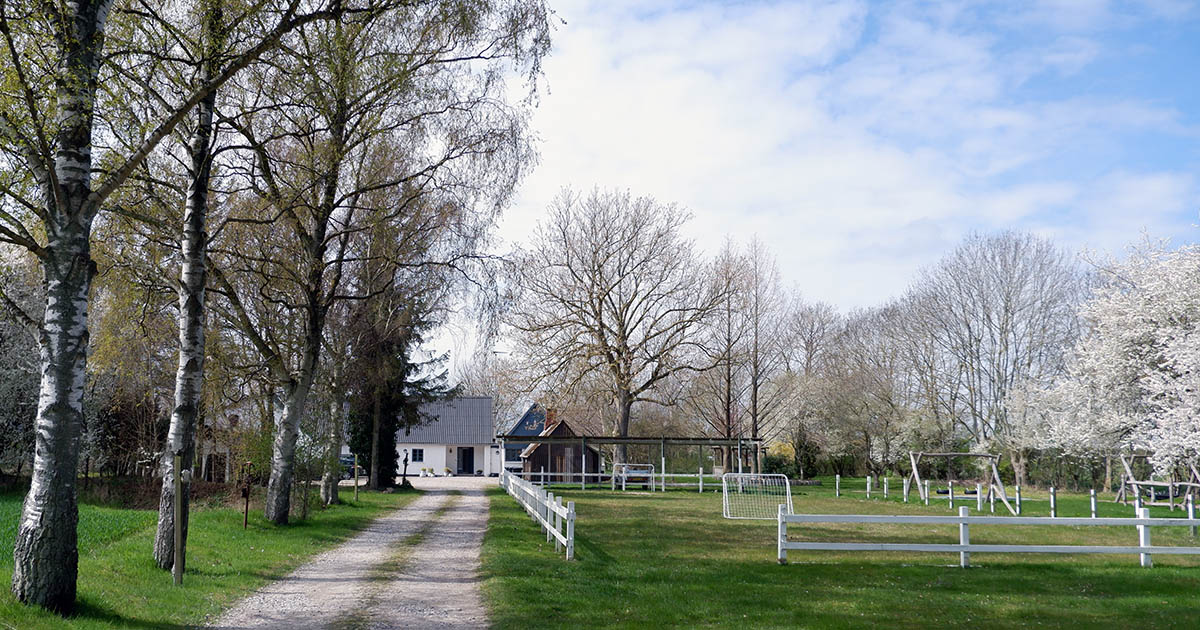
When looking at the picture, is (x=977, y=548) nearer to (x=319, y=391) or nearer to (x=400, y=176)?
(x=400, y=176)

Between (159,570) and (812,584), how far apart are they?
8.05 m

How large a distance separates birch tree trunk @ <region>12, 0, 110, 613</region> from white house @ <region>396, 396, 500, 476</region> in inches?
2157

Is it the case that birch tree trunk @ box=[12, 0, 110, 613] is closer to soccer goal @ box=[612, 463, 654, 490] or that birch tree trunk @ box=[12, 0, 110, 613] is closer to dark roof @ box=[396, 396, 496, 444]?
soccer goal @ box=[612, 463, 654, 490]

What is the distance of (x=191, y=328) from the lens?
11289 millimetres

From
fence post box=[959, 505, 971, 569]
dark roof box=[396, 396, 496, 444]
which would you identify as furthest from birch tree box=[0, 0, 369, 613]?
dark roof box=[396, 396, 496, 444]

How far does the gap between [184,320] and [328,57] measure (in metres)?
4.03

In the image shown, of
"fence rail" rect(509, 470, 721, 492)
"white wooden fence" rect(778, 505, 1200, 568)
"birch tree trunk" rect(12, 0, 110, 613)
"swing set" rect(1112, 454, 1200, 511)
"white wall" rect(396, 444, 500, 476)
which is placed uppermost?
"birch tree trunk" rect(12, 0, 110, 613)

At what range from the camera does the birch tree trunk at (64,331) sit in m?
7.69

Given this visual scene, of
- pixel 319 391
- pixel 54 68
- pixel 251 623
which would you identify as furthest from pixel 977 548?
pixel 319 391

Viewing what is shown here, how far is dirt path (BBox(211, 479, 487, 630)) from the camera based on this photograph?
8.36 metres

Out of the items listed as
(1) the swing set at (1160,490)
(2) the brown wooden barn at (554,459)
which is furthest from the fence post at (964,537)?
(2) the brown wooden barn at (554,459)

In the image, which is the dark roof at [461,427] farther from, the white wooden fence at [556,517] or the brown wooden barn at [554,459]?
the white wooden fence at [556,517]

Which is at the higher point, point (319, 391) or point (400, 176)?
point (400, 176)

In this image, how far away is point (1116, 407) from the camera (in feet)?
85.8
